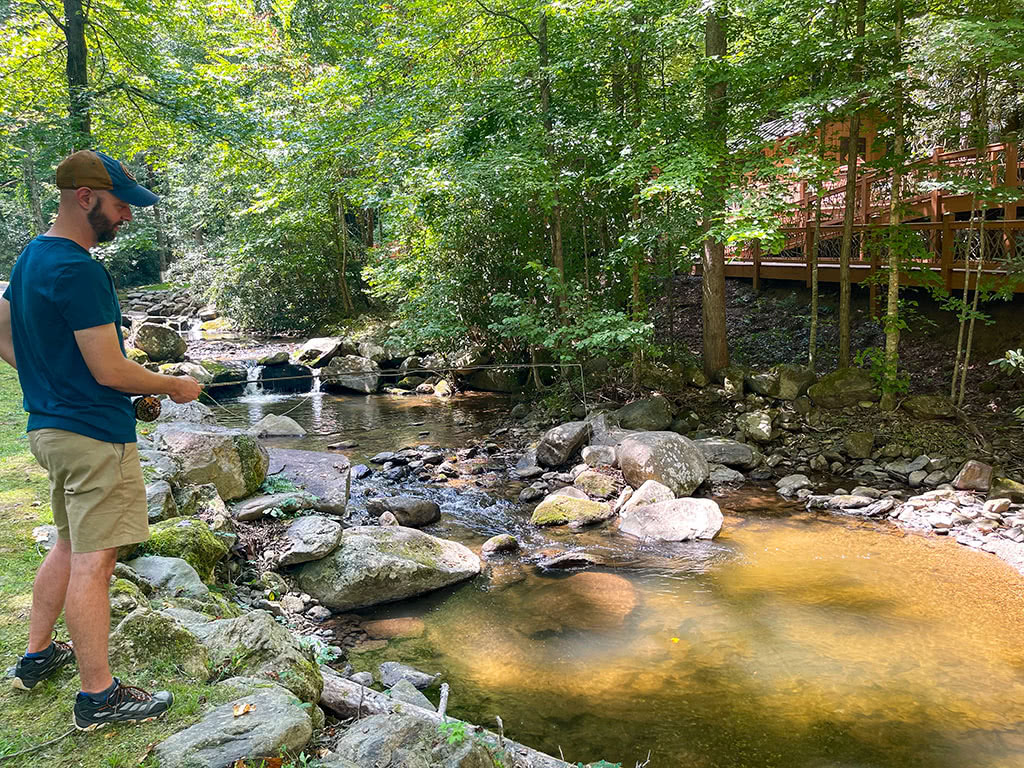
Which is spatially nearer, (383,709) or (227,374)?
(383,709)

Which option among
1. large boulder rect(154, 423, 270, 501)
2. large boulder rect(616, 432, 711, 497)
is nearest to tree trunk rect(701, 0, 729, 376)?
large boulder rect(616, 432, 711, 497)

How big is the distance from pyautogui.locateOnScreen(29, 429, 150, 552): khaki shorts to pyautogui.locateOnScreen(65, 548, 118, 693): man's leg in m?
0.06

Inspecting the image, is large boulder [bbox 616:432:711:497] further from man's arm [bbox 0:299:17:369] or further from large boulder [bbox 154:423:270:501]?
man's arm [bbox 0:299:17:369]

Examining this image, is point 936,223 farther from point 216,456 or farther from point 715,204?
point 216,456

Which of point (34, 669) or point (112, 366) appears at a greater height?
point (112, 366)

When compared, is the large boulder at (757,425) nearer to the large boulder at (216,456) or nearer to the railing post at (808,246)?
the railing post at (808,246)

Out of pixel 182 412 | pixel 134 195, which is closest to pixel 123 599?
pixel 134 195

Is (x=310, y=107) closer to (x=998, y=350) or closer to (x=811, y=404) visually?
(x=811, y=404)

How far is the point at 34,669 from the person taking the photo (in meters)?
2.55

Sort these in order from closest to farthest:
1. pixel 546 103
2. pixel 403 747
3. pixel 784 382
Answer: pixel 403 747
pixel 784 382
pixel 546 103

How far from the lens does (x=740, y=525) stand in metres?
7.10

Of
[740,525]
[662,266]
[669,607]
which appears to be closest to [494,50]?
[662,266]

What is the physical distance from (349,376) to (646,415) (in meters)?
7.70

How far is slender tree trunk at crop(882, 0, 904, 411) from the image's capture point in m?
7.80
